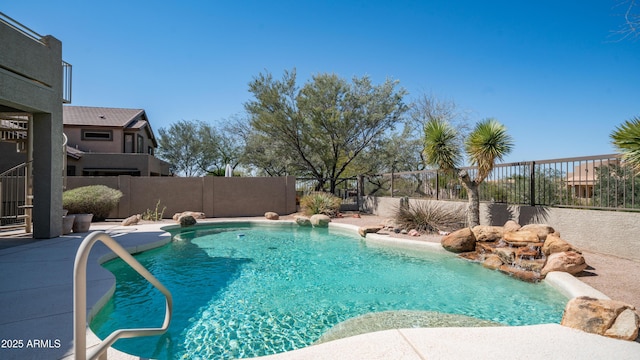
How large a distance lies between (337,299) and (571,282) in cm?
358

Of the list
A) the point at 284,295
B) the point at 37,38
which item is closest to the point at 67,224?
the point at 37,38

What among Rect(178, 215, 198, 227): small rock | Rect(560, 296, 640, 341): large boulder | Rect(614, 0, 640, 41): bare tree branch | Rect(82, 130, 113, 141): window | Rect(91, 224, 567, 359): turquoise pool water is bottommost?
Rect(91, 224, 567, 359): turquoise pool water

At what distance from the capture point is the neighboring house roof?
21.3 meters

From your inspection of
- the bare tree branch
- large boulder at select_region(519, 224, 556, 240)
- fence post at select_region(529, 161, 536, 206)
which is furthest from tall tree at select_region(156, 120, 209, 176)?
the bare tree branch

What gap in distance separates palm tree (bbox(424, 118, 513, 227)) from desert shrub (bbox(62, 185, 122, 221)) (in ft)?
39.8

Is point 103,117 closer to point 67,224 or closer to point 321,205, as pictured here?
point 67,224

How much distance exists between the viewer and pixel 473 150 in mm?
9016

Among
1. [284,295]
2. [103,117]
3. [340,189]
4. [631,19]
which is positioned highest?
[103,117]

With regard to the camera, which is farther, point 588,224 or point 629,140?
point 588,224

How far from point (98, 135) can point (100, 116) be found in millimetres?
1756

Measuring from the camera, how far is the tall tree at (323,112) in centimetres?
1625

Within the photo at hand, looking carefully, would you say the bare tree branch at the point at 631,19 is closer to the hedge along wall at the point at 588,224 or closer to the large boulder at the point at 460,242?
the hedge along wall at the point at 588,224

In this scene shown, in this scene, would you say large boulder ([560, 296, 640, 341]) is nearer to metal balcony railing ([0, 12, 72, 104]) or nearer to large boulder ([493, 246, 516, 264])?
large boulder ([493, 246, 516, 264])

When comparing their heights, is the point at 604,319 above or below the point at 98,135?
below
